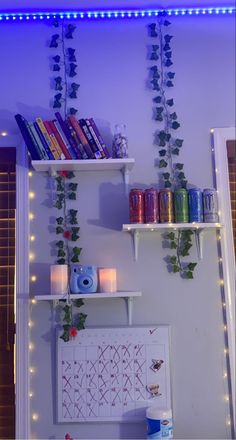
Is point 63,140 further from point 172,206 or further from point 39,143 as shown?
point 172,206

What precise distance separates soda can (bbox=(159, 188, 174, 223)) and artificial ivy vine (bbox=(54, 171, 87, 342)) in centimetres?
37

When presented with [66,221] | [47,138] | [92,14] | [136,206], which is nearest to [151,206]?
[136,206]

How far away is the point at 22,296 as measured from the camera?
74.8 inches

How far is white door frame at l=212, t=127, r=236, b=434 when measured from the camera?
74.9 inches

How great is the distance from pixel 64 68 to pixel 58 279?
0.97 meters

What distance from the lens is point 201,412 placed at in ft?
6.07

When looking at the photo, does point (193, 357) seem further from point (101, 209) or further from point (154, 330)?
point (101, 209)

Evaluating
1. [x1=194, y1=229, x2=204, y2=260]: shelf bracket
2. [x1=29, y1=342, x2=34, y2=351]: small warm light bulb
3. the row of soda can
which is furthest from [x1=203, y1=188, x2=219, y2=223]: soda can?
[x1=29, y1=342, x2=34, y2=351]: small warm light bulb

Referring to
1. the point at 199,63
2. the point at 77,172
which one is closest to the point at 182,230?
the point at 77,172

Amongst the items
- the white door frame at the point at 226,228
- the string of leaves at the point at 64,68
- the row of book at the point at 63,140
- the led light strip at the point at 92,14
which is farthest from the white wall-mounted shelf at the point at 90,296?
the led light strip at the point at 92,14

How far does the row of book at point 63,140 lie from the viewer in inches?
73.7

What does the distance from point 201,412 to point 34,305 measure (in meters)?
0.82

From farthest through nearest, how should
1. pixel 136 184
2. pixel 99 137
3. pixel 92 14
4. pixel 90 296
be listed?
pixel 92 14
pixel 136 184
pixel 99 137
pixel 90 296

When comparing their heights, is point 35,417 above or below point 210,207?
below
